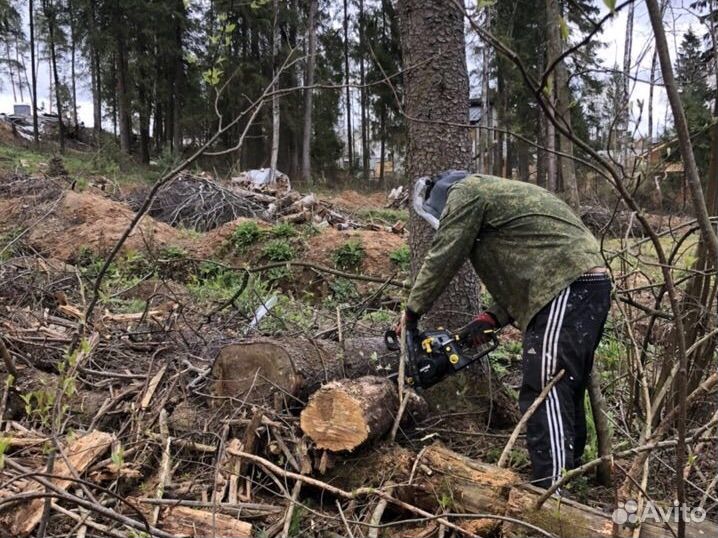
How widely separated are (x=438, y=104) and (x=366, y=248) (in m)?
5.03

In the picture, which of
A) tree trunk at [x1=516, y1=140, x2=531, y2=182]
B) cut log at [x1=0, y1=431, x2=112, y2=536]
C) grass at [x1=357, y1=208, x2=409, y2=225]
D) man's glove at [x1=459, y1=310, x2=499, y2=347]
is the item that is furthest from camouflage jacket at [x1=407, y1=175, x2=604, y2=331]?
tree trunk at [x1=516, y1=140, x2=531, y2=182]

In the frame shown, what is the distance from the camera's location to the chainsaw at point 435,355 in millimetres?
2783

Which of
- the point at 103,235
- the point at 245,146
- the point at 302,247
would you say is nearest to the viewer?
the point at 103,235

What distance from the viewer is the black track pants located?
248 cm

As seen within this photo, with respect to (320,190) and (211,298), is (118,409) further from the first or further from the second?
(320,190)

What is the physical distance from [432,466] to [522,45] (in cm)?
1852

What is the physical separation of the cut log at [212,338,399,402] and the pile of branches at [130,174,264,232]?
7537mm

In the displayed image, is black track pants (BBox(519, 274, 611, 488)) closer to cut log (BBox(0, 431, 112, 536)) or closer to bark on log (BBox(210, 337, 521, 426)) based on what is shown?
bark on log (BBox(210, 337, 521, 426))

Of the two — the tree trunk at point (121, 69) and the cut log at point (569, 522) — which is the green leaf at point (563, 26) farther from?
the tree trunk at point (121, 69)

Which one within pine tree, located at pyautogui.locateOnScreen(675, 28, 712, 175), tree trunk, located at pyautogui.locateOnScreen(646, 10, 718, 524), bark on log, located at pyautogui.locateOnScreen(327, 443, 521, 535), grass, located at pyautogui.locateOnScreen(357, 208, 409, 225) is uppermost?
pine tree, located at pyautogui.locateOnScreen(675, 28, 712, 175)

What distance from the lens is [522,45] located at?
18.3m

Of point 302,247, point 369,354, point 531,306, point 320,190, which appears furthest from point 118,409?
point 320,190

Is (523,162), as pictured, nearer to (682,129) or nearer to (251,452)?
(251,452)

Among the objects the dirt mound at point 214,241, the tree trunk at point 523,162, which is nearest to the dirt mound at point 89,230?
the dirt mound at point 214,241
